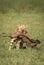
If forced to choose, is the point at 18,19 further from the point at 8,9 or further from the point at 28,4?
the point at 28,4

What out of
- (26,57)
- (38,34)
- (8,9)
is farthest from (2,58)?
(8,9)

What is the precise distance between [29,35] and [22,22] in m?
2.41

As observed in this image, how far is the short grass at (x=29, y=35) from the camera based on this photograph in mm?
5629

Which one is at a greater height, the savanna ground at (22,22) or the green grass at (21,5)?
the green grass at (21,5)

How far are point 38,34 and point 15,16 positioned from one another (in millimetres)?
3416

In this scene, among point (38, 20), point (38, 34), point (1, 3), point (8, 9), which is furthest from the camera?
point (1, 3)

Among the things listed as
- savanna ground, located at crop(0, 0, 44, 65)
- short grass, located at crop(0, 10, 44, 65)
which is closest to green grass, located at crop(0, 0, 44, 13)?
savanna ground, located at crop(0, 0, 44, 65)

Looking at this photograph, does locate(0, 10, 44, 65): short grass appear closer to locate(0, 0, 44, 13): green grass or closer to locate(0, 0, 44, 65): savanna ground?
locate(0, 0, 44, 65): savanna ground

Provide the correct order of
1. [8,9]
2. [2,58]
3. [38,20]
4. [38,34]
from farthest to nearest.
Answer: [8,9], [38,20], [38,34], [2,58]

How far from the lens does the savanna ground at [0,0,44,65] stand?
224 inches

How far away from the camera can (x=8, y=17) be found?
1089 centimetres

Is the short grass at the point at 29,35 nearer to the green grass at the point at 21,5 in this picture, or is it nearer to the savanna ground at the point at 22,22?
the savanna ground at the point at 22,22

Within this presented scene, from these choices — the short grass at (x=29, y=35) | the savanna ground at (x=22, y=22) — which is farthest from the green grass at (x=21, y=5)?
the short grass at (x=29, y=35)

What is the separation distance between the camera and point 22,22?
1009cm
